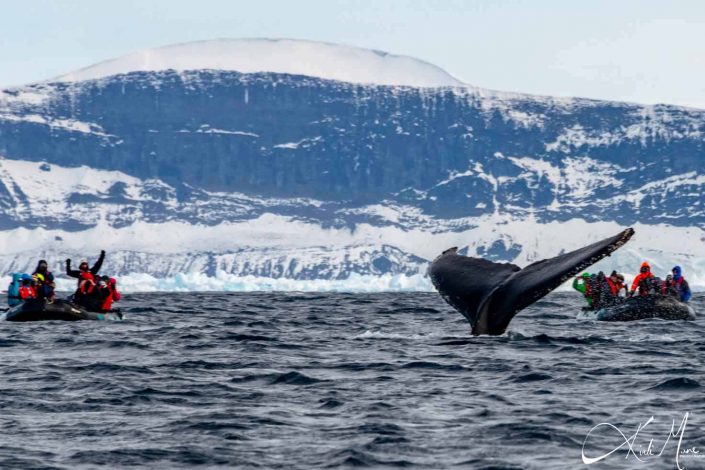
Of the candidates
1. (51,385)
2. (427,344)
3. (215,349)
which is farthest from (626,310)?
(51,385)

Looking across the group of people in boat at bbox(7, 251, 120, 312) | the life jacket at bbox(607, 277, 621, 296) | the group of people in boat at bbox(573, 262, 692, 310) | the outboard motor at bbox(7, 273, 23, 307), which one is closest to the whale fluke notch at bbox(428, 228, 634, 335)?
the group of people in boat at bbox(7, 251, 120, 312)

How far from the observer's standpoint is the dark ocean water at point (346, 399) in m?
13.5

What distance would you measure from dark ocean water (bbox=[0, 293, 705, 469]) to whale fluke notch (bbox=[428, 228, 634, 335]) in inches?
33.6

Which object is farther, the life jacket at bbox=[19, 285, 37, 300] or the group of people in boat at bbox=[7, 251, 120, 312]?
the life jacket at bbox=[19, 285, 37, 300]

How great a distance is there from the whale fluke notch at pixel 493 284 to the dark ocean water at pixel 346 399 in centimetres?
85

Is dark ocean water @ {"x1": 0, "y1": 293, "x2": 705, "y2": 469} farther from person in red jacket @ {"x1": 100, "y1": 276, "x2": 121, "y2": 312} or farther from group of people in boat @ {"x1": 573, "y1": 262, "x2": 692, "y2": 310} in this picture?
group of people in boat @ {"x1": 573, "y1": 262, "x2": 692, "y2": 310}

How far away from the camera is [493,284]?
59.8ft

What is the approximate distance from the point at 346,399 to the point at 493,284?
8.22 ft

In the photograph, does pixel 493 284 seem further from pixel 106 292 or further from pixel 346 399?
pixel 106 292

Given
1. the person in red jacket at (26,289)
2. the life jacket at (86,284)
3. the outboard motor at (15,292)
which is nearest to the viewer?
the life jacket at (86,284)

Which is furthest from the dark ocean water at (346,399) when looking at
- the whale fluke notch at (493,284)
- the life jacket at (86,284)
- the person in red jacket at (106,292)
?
the person in red jacket at (106,292)

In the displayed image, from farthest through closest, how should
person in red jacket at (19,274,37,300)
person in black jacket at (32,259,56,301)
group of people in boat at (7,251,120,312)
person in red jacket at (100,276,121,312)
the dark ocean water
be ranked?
person in red jacket at (19,274,37,300) < person in red jacket at (100,276,121,312) < group of people in boat at (7,251,120,312) < person in black jacket at (32,259,56,301) < the dark ocean water

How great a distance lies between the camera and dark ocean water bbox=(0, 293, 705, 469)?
44.3 ft

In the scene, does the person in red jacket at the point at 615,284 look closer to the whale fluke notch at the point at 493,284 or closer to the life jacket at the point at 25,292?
the life jacket at the point at 25,292
